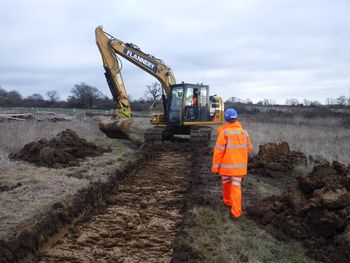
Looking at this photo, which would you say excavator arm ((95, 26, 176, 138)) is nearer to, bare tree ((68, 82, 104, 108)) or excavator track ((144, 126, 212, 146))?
excavator track ((144, 126, 212, 146))

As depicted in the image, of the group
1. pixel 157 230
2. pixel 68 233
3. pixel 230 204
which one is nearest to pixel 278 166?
pixel 230 204

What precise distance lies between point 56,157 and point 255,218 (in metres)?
5.54

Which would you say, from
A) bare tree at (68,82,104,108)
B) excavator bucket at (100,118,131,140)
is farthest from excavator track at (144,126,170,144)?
bare tree at (68,82,104,108)

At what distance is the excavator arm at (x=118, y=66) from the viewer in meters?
15.2

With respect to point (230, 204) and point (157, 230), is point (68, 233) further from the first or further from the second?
point (230, 204)

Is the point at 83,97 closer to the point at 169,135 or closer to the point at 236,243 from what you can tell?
the point at 169,135

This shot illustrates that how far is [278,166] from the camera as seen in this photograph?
354 inches

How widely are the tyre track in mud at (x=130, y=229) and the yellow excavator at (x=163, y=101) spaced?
584 centimetres

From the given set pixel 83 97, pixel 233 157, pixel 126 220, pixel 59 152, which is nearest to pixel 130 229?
pixel 126 220

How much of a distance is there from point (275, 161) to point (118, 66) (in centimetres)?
843

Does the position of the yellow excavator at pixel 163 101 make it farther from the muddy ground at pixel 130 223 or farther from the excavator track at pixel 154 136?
the muddy ground at pixel 130 223

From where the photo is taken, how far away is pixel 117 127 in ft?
45.2

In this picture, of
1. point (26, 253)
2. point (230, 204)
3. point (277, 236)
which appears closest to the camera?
point (26, 253)

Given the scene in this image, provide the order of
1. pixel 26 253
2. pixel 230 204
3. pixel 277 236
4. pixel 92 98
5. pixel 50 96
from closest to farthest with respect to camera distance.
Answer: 1. pixel 26 253
2. pixel 277 236
3. pixel 230 204
4. pixel 92 98
5. pixel 50 96
